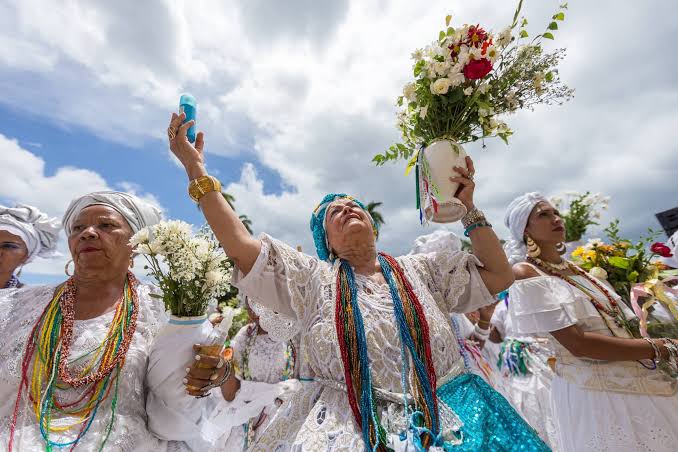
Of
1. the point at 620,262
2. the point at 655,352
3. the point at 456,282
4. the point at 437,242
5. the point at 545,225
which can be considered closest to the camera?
the point at 456,282

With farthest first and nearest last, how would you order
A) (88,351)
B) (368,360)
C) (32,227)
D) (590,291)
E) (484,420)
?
(32,227), (590,291), (88,351), (368,360), (484,420)

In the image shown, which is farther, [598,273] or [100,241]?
[598,273]

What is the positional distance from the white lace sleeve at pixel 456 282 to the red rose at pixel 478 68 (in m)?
1.29

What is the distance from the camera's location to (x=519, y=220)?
3.80m

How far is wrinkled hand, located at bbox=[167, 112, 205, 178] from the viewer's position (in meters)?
2.05

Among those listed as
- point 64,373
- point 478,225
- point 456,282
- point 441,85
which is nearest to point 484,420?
point 456,282

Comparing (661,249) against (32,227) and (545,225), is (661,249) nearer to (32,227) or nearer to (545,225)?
(545,225)

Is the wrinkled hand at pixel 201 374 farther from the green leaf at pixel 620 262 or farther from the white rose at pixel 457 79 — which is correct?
the green leaf at pixel 620 262

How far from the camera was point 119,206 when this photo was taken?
8.45ft

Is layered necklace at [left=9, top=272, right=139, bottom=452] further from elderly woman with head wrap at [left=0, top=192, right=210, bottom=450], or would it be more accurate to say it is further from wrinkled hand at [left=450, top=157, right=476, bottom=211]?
wrinkled hand at [left=450, top=157, right=476, bottom=211]

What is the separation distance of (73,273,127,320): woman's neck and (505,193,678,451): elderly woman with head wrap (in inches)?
134

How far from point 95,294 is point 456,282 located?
8.38ft

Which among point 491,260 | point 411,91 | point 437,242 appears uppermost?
point 437,242

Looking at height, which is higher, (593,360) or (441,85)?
(441,85)
